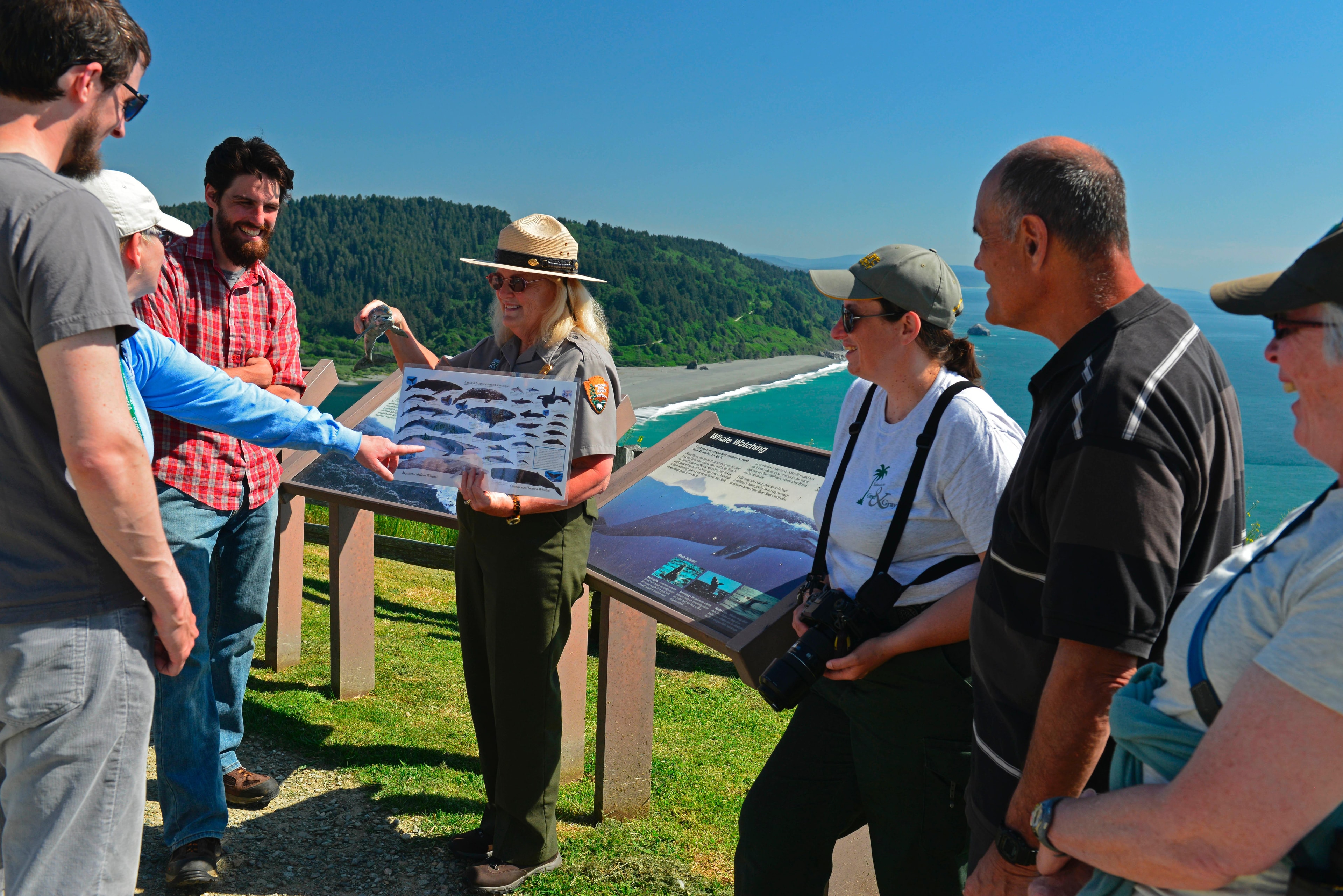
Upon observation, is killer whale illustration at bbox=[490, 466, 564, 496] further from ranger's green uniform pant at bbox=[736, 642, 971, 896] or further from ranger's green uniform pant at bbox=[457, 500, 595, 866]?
ranger's green uniform pant at bbox=[736, 642, 971, 896]

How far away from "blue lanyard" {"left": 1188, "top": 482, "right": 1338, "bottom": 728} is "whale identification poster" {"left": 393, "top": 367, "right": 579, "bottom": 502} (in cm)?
227

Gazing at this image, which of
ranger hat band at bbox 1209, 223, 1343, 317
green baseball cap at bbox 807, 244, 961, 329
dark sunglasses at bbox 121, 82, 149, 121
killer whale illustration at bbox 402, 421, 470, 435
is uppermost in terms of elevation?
dark sunglasses at bbox 121, 82, 149, 121

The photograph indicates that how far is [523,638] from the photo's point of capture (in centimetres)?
348

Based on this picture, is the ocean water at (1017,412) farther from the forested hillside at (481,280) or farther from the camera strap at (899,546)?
the camera strap at (899,546)

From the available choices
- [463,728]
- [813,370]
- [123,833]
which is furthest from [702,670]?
[813,370]

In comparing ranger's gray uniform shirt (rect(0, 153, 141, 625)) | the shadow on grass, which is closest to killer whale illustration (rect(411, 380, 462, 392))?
ranger's gray uniform shirt (rect(0, 153, 141, 625))

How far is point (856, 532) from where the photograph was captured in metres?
2.66

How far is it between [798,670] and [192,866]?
257cm

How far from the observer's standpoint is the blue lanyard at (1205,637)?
1236 mm

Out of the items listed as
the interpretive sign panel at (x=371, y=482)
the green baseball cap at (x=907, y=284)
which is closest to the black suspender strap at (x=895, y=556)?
the green baseball cap at (x=907, y=284)

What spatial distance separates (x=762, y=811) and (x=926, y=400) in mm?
1342

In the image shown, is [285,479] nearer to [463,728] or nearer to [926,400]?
[463,728]

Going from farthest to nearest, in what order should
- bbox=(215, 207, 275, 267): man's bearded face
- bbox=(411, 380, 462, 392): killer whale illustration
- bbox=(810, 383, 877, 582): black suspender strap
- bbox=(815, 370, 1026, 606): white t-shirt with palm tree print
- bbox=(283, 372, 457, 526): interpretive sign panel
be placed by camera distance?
bbox=(283, 372, 457, 526): interpretive sign panel, bbox=(215, 207, 275, 267): man's bearded face, bbox=(411, 380, 462, 392): killer whale illustration, bbox=(810, 383, 877, 582): black suspender strap, bbox=(815, 370, 1026, 606): white t-shirt with palm tree print

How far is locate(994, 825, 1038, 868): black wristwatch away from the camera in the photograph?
1.72 m
